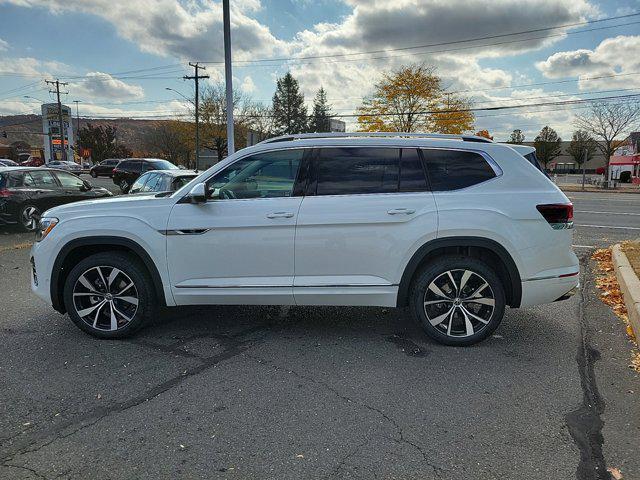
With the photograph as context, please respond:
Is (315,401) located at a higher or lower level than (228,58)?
lower

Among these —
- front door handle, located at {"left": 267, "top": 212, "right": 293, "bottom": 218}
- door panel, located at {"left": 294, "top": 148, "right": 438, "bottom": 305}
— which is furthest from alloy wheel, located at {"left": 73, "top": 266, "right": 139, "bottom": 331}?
door panel, located at {"left": 294, "top": 148, "right": 438, "bottom": 305}

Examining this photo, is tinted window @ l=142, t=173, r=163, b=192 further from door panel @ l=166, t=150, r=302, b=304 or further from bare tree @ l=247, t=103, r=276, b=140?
bare tree @ l=247, t=103, r=276, b=140

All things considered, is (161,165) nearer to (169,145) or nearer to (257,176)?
(257,176)

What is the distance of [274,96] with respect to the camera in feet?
257

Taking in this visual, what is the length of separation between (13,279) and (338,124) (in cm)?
4085

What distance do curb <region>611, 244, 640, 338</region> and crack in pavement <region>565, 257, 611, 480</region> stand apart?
0.72 meters

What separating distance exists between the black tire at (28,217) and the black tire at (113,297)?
Answer: 8141mm

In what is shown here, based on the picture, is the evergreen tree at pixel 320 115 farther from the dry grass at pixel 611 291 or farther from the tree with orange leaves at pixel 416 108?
the dry grass at pixel 611 291

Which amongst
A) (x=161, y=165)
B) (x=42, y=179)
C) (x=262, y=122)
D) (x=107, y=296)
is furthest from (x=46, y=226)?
(x=262, y=122)

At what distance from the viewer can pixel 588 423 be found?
3008mm

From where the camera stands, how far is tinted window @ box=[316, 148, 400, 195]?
13.6ft

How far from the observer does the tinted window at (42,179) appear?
37.3ft

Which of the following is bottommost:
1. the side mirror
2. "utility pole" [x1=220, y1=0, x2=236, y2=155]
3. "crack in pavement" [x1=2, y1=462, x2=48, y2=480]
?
"crack in pavement" [x1=2, y1=462, x2=48, y2=480]

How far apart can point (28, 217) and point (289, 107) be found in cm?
6966
